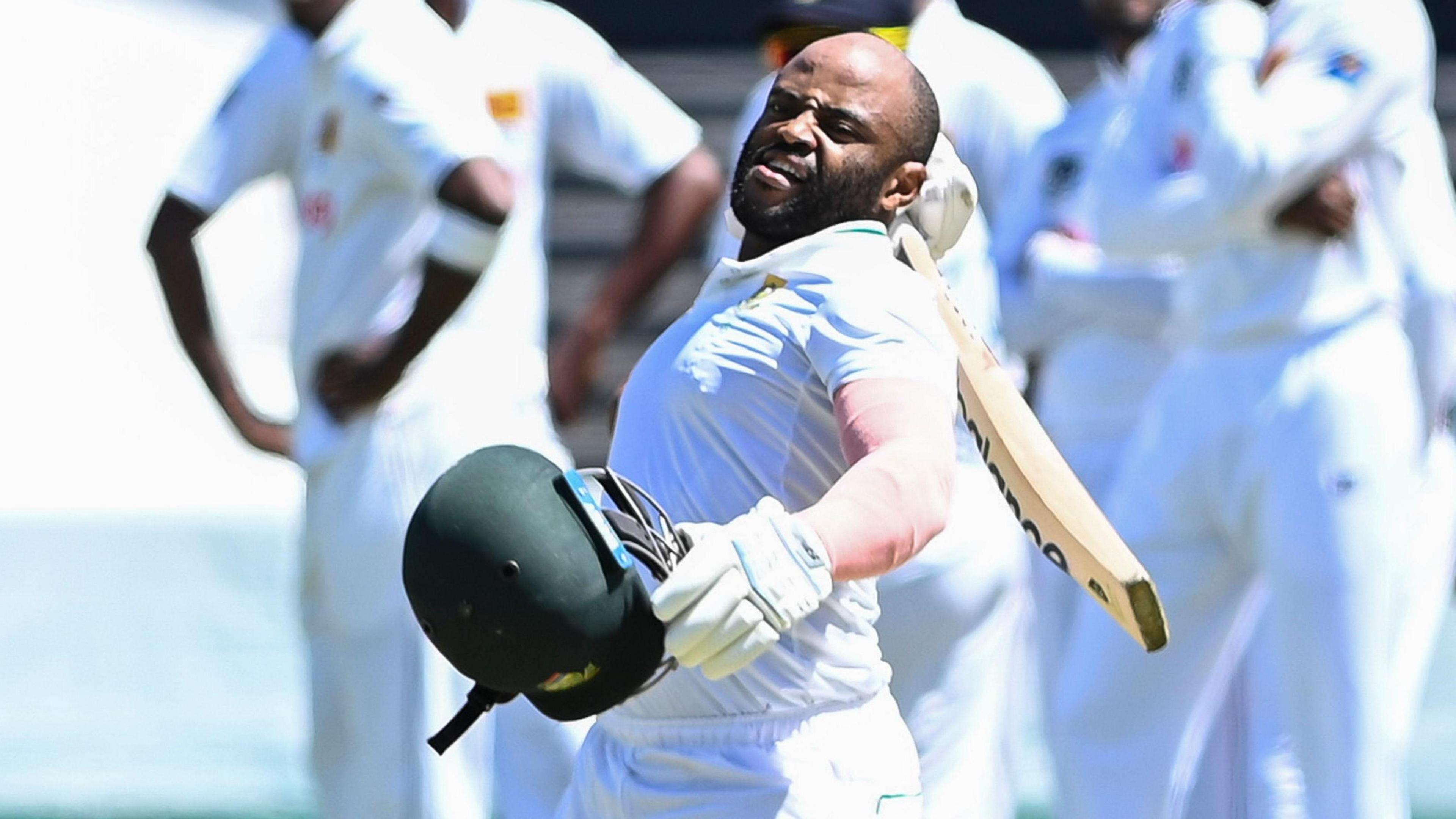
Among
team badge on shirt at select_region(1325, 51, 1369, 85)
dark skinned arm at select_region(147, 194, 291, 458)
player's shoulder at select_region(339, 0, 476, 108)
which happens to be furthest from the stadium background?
team badge on shirt at select_region(1325, 51, 1369, 85)

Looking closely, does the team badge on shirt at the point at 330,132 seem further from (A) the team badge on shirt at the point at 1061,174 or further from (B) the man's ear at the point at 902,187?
(B) the man's ear at the point at 902,187

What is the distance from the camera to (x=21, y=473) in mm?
9203

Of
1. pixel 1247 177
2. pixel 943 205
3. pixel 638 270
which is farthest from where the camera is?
pixel 638 270

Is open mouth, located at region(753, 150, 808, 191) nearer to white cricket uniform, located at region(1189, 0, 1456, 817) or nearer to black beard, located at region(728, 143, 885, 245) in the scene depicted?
black beard, located at region(728, 143, 885, 245)

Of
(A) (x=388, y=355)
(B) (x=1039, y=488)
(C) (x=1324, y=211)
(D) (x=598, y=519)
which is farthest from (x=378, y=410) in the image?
(D) (x=598, y=519)

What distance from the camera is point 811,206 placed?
2.67m

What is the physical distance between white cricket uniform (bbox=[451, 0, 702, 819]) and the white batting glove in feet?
7.77

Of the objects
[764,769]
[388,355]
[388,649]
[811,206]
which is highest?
[811,206]

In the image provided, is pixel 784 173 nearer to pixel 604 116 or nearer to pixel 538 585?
pixel 538 585

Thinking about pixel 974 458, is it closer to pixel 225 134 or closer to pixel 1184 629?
pixel 1184 629

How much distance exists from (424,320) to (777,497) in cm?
189

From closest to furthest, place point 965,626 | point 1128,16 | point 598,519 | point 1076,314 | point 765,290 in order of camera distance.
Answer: point 598,519 → point 765,290 → point 965,626 → point 1076,314 → point 1128,16

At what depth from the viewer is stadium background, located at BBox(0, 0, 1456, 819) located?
707 cm

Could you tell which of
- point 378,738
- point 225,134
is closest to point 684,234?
point 225,134
